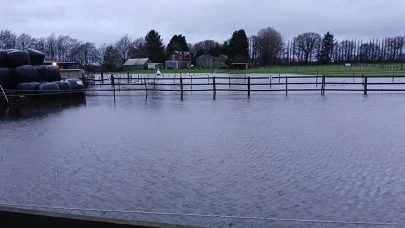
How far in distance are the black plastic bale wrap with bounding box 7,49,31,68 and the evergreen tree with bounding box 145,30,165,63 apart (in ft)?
270

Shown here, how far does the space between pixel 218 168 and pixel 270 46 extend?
98.2m

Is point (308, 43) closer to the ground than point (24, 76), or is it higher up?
higher up

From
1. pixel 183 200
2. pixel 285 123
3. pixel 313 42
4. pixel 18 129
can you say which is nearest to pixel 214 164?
pixel 183 200

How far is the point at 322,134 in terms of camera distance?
9914 mm

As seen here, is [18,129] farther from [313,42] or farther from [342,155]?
[313,42]

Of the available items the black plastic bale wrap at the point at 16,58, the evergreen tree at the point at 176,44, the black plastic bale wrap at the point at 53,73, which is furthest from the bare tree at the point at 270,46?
the black plastic bale wrap at the point at 16,58

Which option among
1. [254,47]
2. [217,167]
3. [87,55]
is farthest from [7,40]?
[217,167]

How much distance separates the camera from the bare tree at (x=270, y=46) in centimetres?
10100

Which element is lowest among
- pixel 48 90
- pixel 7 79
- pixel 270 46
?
pixel 48 90

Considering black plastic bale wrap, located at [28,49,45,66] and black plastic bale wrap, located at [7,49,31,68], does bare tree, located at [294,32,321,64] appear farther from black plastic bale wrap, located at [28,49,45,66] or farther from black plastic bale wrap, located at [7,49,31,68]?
black plastic bale wrap, located at [7,49,31,68]

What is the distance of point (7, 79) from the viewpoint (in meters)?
22.9

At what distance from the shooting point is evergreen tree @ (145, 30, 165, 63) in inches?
4134

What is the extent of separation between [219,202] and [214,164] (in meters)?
2.00

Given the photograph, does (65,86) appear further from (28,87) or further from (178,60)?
(178,60)
